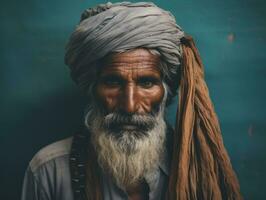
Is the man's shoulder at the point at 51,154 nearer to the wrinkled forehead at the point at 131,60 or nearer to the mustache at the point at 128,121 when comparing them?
the mustache at the point at 128,121

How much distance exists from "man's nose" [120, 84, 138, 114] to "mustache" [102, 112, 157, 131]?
2 centimetres

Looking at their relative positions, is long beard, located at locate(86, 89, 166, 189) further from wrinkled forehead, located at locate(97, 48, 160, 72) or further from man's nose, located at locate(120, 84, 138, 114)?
wrinkled forehead, located at locate(97, 48, 160, 72)

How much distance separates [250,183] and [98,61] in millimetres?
821

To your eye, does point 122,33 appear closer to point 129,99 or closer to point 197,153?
point 129,99

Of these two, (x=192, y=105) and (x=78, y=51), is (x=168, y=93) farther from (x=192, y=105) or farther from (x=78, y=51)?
(x=78, y=51)

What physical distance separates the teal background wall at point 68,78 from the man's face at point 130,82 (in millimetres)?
354

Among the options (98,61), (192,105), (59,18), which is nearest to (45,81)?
(59,18)

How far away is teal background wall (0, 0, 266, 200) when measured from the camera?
1.57 metres

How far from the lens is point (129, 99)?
1259 mm

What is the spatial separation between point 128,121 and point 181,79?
235mm

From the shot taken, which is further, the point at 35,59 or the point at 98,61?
the point at 35,59

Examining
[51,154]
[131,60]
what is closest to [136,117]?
[131,60]

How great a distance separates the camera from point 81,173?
1.35 meters

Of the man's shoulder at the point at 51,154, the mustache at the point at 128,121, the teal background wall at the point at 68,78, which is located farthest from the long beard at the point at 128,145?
the teal background wall at the point at 68,78
